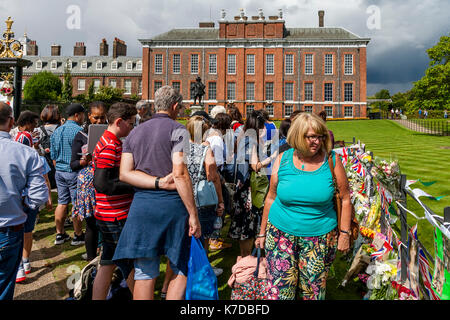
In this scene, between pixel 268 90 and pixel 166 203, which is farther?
pixel 268 90

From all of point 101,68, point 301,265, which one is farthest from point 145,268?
point 101,68

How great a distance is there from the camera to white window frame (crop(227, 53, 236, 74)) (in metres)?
46.7

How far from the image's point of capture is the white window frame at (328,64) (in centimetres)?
4559

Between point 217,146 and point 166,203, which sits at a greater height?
point 217,146

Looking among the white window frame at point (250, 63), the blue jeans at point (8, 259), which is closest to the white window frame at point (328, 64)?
the white window frame at point (250, 63)

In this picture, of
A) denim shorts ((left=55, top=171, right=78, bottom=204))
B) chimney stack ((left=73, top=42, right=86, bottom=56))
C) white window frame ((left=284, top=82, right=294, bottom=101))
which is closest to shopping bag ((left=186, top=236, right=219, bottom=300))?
denim shorts ((left=55, top=171, right=78, bottom=204))

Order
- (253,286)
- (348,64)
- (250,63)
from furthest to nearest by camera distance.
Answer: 1. (250,63)
2. (348,64)
3. (253,286)

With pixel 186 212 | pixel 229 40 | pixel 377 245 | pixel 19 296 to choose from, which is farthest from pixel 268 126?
pixel 229 40

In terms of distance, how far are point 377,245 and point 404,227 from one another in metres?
0.68

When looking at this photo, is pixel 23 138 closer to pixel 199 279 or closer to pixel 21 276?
pixel 21 276

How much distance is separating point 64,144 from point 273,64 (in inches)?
1752

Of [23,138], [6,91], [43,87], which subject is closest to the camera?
[23,138]

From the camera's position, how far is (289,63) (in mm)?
46188

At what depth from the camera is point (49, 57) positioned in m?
63.5
